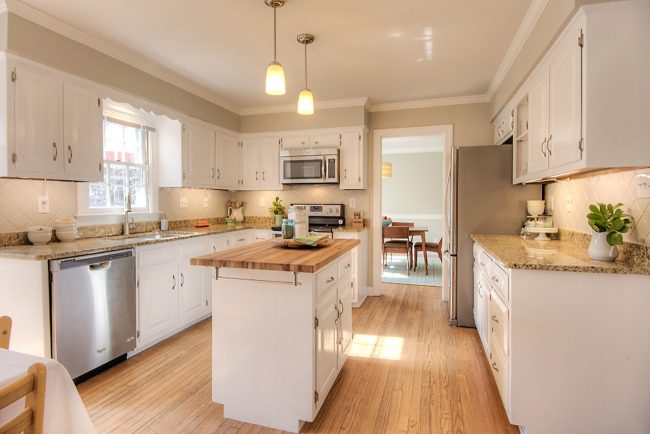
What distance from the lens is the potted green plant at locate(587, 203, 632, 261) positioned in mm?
1773

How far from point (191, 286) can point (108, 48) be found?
7.20 feet

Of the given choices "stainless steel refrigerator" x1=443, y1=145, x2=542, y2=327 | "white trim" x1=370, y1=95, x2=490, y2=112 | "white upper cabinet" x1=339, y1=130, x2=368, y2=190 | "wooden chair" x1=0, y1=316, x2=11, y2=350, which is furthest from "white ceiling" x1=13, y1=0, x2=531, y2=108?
"wooden chair" x1=0, y1=316, x2=11, y2=350

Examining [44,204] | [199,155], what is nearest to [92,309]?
[44,204]

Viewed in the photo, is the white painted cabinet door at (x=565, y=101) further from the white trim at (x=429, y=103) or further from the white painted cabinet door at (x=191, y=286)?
the white painted cabinet door at (x=191, y=286)

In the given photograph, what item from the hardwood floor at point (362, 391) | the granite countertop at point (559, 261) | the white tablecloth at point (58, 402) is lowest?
the hardwood floor at point (362, 391)

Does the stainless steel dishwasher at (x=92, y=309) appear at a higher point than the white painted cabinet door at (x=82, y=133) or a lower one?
lower

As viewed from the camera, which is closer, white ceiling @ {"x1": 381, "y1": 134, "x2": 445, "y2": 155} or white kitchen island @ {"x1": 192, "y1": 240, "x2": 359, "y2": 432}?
white kitchen island @ {"x1": 192, "y1": 240, "x2": 359, "y2": 432}

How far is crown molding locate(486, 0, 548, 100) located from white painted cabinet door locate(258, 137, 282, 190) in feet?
8.85

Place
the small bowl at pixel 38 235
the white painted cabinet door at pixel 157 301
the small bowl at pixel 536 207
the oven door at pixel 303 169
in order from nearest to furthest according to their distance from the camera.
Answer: the small bowl at pixel 38 235
the white painted cabinet door at pixel 157 301
the small bowl at pixel 536 207
the oven door at pixel 303 169

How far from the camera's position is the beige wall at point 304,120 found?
14.1 ft

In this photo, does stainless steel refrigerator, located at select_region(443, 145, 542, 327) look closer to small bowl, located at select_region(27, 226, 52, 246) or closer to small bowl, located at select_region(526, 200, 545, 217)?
small bowl, located at select_region(526, 200, 545, 217)

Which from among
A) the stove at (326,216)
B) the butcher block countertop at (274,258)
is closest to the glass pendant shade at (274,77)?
the butcher block countertop at (274,258)

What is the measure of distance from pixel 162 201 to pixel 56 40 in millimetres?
1748

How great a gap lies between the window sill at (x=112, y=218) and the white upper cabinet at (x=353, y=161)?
87.5 inches
